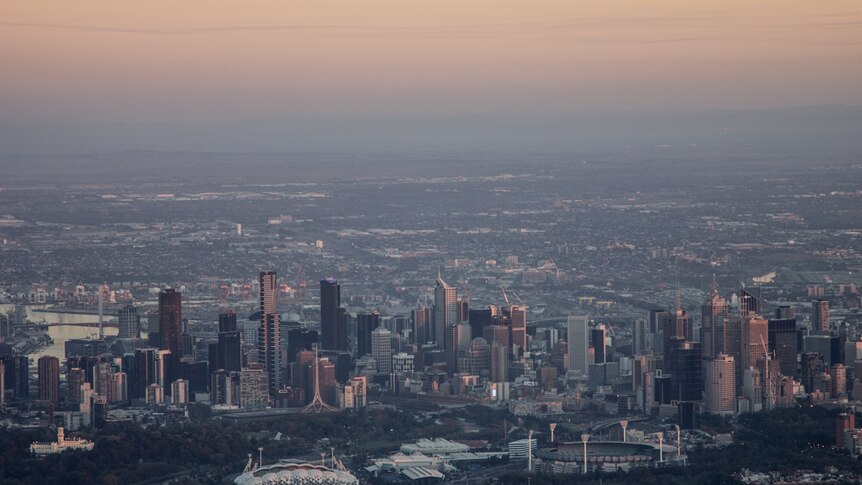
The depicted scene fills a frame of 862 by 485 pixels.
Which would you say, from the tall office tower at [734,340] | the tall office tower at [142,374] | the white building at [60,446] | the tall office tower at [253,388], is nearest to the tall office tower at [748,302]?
the tall office tower at [734,340]

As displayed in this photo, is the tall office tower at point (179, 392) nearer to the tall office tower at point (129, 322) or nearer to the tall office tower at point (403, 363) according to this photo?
the tall office tower at point (403, 363)

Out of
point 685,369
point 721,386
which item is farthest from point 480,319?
point 721,386

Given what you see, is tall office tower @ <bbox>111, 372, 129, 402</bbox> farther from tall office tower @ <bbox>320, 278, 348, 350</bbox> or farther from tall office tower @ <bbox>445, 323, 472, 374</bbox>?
tall office tower @ <bbox>445, 323, 472, 374</bbox>

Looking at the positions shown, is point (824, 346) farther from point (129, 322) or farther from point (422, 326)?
point (129, 322)

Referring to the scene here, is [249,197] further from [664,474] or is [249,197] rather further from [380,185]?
[664,474]

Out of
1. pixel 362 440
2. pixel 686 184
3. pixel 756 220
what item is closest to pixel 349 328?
pixel 362 440

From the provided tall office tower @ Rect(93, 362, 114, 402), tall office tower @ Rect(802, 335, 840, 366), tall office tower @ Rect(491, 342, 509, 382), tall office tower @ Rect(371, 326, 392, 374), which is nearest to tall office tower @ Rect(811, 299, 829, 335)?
tall office tower @ Rect(802, 335, 840, 366)
